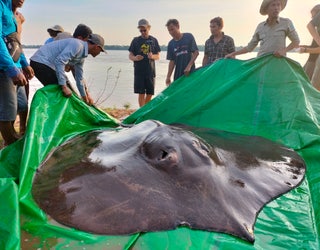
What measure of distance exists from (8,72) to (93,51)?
4.08 ft

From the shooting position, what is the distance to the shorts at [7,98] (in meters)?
3.66

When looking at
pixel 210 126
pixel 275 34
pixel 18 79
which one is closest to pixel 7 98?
pixel 18 79

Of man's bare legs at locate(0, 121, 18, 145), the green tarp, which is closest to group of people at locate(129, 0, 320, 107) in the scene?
the green tarp

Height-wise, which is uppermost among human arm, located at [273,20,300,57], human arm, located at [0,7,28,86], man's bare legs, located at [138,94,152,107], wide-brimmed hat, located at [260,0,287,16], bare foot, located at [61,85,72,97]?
wide-brimmed hat, located at [260,0,287,16]

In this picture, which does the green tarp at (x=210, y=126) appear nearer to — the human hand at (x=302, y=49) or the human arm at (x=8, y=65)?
the human arm at (x=8, y=65)

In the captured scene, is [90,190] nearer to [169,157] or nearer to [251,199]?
[169,157]

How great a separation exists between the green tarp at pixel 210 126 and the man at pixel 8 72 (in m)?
0.34

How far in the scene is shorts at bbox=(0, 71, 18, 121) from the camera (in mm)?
3662

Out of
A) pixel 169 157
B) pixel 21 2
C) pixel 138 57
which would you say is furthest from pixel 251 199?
pixel 138 57

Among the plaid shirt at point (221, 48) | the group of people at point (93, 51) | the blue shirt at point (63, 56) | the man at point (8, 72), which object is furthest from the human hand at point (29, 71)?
the plaid shirt at point (221, 48)

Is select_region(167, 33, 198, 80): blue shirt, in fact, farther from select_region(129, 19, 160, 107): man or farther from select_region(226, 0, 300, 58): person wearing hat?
select_region(226, 0, 300, 58): person wearing hat

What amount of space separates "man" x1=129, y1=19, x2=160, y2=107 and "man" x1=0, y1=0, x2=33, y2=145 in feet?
9.64

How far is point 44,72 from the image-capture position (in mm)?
4430

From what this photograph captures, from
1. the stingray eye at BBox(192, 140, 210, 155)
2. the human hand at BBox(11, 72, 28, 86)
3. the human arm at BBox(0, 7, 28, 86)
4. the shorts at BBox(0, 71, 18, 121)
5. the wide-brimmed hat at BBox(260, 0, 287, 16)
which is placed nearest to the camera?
the stingray eye at BBox(192, 140, 210, 155)
